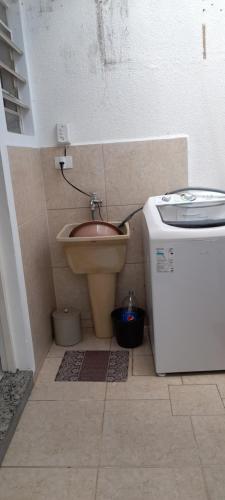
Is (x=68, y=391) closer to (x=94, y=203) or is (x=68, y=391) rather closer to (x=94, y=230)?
(x=94, y=230)

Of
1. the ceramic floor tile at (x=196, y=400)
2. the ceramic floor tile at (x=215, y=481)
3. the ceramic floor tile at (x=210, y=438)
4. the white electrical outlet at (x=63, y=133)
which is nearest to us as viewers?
the ceramic floor tile at (x=215, y=481)

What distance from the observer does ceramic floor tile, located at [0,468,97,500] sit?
1.30 metres

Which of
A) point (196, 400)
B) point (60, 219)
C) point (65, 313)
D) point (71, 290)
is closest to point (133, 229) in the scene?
point (60, 219)

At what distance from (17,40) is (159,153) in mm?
1047

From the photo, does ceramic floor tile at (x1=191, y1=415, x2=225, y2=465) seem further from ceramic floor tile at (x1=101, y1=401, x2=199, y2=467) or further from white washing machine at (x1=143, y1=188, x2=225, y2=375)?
white washing machine at (x1=143, y1=188, x2=225, y2=375)

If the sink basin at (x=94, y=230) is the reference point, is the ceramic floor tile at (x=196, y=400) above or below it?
below

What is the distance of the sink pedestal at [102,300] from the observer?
2.23m

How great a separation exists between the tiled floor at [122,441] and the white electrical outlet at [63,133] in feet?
4.53

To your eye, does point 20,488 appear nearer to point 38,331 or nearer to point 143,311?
point 38,331

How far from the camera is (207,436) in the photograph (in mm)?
1516

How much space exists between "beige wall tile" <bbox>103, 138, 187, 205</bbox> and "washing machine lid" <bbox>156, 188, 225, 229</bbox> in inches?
5.9

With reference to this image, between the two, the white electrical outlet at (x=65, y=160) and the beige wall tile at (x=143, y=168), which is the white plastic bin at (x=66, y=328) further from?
the white electrical outlet at (x=65, y=160)

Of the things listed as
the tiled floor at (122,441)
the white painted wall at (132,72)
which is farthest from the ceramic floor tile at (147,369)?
the white painted wall at (132,72)

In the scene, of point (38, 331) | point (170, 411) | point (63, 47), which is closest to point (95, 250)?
point (38, 331)
